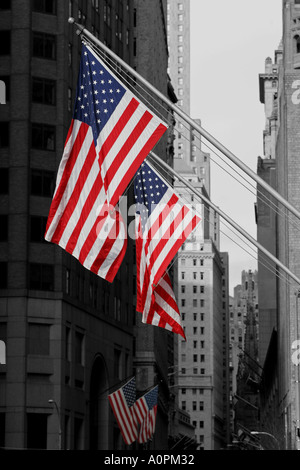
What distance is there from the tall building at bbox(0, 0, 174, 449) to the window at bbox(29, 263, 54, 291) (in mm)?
76

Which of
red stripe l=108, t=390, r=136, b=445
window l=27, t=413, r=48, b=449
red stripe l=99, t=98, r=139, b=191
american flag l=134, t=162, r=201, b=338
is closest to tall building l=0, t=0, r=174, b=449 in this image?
window l=27, t=413, r=48, b=449

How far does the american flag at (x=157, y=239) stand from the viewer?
23.5 m

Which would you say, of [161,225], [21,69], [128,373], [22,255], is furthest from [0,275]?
[161,225]

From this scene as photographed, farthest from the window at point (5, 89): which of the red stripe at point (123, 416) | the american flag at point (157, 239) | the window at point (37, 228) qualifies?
the american flag at point (157, 239)

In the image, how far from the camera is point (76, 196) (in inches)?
763

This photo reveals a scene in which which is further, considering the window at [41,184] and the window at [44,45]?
the window at [44,45]

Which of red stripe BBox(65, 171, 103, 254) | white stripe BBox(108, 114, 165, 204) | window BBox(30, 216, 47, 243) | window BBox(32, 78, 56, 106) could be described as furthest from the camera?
window BBox(32, 78, 56, 106)

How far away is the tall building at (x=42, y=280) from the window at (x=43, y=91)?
8cm

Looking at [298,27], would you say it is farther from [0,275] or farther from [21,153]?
[0,275]

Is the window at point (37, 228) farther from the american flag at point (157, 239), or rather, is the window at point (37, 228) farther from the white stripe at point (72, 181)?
the white stripe at point (72, 181)

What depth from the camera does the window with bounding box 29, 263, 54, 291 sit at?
77.8 metres

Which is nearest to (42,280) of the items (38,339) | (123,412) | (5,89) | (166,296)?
(38,339)

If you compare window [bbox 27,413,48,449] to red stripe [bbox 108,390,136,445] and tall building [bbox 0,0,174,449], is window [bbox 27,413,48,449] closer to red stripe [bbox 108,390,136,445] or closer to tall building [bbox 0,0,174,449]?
tall building [bbox 0,0,174,449]

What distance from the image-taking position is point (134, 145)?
18.8 metres
